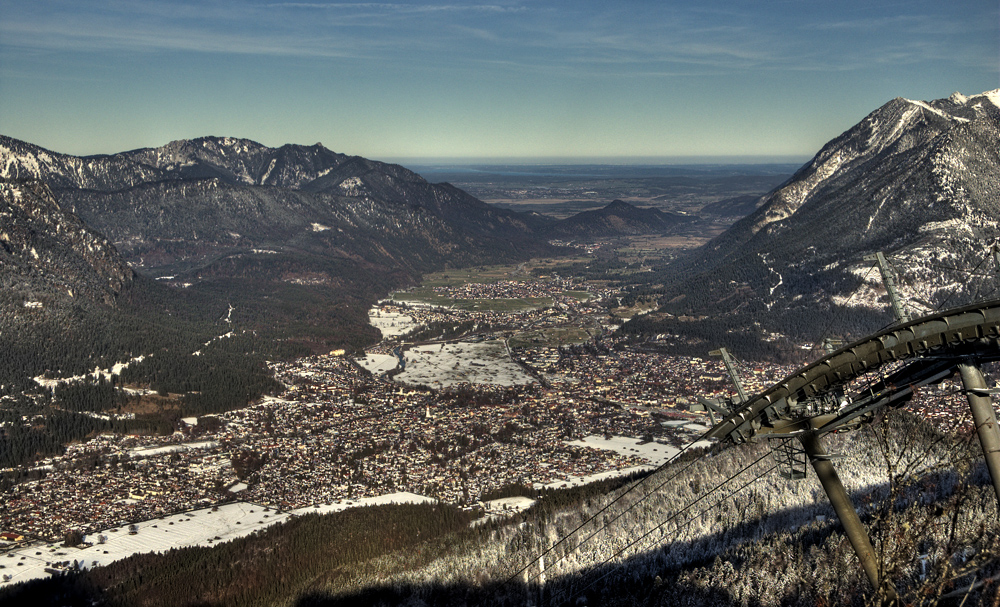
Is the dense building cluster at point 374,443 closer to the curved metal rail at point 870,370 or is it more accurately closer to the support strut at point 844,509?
the support strut at point 844,509

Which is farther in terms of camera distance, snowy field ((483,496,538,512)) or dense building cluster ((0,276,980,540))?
dense building cluster ((0,276,980,540))

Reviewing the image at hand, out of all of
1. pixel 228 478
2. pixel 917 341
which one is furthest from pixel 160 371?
pixel 917 341

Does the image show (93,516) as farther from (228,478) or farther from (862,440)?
(862,440)

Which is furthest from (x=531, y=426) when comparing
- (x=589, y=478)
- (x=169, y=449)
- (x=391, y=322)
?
(x=391, y=322)

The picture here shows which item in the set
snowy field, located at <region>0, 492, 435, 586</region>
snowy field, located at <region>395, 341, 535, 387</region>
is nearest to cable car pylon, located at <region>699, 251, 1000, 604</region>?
snowy field, located at <region>0, 492, 435, 586</region>

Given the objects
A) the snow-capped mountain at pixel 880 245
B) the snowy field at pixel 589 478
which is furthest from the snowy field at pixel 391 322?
the snowy field at pixel 589 478

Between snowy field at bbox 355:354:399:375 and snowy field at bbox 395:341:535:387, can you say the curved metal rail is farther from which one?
snowy field at bbox 355:354:399:375

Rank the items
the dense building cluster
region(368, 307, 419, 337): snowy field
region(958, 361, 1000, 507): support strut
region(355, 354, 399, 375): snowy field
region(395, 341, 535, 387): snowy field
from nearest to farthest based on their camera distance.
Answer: region(958, 361, 1000, 507): support strut
the dense building cluster
region(395, 341, 535, 387): snowy field
region(355, 354, 399, 375): snowy field
region(368, 307, 419, 337): snowy field

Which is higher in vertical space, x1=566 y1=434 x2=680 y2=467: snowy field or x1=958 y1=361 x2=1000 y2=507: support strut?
x1=958 y1=361 x2=1000 y2=507: support strut
